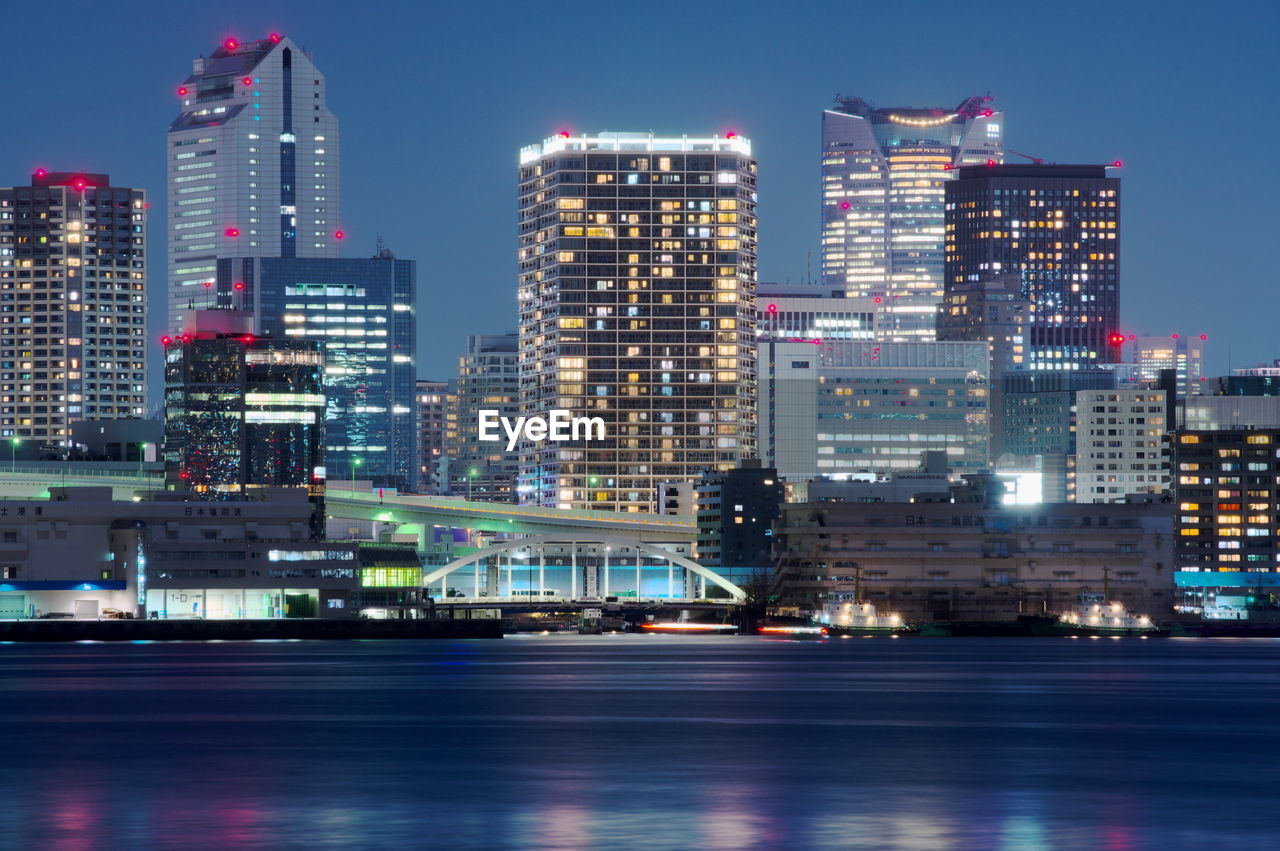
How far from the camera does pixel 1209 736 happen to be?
87.6 m

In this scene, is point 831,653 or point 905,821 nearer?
point 905,821

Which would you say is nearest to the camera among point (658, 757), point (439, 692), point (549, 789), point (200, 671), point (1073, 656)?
point (549, 789)

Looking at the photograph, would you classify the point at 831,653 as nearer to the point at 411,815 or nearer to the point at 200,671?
the point at 200,671

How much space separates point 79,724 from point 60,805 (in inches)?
1233

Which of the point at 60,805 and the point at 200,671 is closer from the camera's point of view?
the point at 60,805

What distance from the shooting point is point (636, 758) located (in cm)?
7588

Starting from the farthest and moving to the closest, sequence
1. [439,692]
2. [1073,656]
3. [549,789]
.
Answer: [1073,656], [439,692], [549,789]

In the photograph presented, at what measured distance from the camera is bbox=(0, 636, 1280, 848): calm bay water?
2224 inches

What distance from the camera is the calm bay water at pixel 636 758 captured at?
185ft

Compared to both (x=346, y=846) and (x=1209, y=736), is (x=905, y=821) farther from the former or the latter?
(x=1209, y=736)

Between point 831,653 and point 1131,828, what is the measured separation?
390 ft

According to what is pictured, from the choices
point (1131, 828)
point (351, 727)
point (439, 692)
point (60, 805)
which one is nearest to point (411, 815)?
point (60, 805)

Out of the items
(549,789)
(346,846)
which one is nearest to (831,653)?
(549,789)

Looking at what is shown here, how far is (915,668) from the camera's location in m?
147
